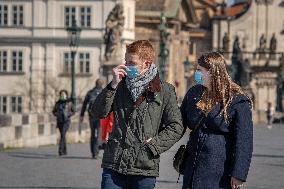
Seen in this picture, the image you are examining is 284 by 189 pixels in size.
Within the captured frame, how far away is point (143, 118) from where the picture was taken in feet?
27.8

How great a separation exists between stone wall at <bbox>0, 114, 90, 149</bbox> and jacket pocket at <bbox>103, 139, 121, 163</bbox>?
18303 millimetres

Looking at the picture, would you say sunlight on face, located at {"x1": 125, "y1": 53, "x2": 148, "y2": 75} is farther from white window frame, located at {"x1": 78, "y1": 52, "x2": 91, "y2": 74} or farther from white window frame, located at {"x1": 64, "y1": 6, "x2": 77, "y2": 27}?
white window frame, located at {"x1": 64, "y1": 6, "x2": 77, "y2": 27}

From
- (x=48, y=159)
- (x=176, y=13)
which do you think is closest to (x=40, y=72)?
(x=176, y=13)

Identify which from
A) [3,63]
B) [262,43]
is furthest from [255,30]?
[3,63]

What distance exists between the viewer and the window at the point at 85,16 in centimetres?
7106

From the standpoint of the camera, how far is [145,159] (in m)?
8.40

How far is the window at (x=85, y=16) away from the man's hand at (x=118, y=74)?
62.8 meters

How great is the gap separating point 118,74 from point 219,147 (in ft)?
3.27

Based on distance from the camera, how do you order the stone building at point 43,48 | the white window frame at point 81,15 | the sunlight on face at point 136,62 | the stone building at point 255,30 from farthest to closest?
the stone building at point 255,30
the white window frame at point 81,15
the stone building at point 43,48
the sunlight on face at point 136,62

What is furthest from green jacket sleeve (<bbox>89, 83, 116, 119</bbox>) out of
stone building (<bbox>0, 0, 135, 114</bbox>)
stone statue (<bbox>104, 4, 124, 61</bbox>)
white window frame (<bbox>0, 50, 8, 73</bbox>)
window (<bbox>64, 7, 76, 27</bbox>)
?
white window frame (<bbox>0, 50, 8, 73</bbox>)

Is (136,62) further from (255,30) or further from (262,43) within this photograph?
(255,30)

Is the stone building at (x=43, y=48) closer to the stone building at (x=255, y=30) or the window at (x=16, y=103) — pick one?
the window at (x=16, y=103)

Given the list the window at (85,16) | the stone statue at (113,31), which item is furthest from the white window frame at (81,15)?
the stone statue at (113,31)

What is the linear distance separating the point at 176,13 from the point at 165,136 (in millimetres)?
74353
